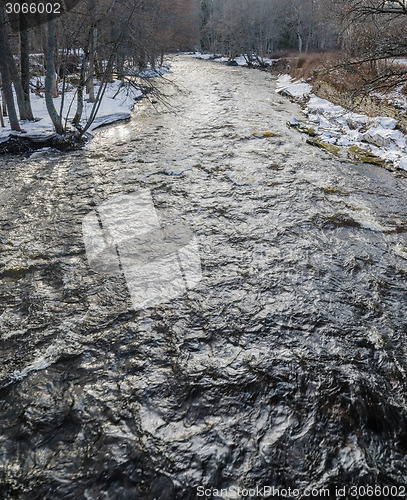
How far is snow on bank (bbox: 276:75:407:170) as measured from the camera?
937 cm

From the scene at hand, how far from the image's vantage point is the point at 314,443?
278 cm

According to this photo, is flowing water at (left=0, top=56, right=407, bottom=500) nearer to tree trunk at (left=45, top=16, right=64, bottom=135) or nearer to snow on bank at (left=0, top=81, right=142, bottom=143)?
tree trunk at (left=45, top=16, right=64, bottom=135)

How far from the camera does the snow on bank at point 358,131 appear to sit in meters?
9.37

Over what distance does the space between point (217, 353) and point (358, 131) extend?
35.0 ft

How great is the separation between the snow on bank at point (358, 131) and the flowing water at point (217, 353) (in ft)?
10.1

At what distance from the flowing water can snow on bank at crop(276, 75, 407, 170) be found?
3077mm

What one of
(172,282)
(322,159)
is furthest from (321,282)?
(322,159)

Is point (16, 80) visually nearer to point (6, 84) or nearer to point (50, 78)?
point (6, 84)

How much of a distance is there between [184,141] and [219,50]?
55.0m

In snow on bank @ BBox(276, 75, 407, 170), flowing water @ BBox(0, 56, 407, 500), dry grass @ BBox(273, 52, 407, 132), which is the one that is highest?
dry grass @ BBox(273, 52, 407, 132)

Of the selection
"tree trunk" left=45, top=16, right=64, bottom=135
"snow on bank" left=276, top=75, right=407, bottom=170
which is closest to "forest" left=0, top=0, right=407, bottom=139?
"tree trunk" left=45, top=16, right=64, bottom=135

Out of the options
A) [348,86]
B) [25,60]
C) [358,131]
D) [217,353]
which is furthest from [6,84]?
[348,86]

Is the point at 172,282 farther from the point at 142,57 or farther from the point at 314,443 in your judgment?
the point at 142,57

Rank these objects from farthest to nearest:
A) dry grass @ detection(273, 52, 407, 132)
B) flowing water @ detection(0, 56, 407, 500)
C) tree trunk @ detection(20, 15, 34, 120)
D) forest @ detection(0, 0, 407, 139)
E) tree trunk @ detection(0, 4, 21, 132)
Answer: tree trunk @ detection(20, 15, 34, 120)
tree trunk @ detection(0, 4, 21, 132)
dry grass @ detection(273, 52, 407, 132)
forest @ detection(0, 0, 407, 139)
flowing water @ detection(0, 56, 407, 500)
